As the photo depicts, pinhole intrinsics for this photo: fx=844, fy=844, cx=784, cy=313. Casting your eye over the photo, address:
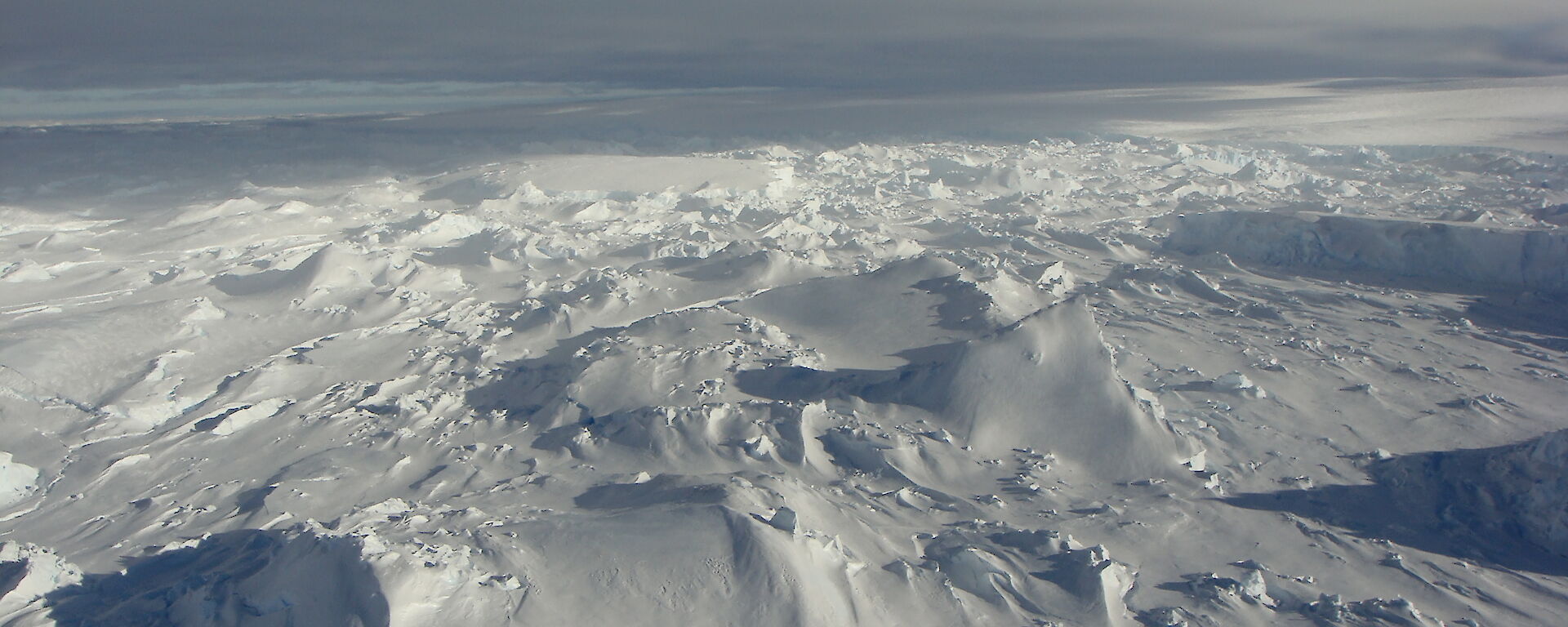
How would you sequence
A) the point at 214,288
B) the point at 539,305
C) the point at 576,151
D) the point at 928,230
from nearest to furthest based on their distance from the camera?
the point at 539,305 < the point at 214,288 < the point at 928,230 < the point at 576,151

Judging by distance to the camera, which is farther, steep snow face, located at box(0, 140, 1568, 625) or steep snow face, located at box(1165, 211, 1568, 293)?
steep snow face, located at box(1165, 211, 1568, 293)

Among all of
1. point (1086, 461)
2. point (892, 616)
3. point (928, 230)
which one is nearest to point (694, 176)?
point (928, 230)

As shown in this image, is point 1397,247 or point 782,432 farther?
point 1397,247

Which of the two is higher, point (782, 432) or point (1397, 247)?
point (782, 432)

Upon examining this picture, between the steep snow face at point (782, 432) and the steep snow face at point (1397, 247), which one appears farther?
the steep snow face at point (1397, 247)

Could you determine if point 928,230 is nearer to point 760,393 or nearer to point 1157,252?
point 1157,252

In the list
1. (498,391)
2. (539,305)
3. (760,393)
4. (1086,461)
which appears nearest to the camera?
(1086,461)

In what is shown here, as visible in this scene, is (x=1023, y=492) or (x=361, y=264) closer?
(x=1023, y=492)
